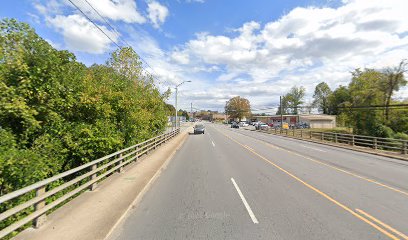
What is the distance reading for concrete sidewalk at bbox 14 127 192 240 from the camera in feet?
17.8

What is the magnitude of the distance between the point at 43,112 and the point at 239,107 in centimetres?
14200

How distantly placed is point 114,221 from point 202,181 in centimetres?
465

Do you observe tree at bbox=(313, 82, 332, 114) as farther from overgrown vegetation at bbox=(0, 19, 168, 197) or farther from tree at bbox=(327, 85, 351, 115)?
overgrown vegetation at bbox=(0, 19, 168, 197)

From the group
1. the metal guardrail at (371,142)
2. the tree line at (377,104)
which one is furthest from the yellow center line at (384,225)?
the tree line at (377,104)

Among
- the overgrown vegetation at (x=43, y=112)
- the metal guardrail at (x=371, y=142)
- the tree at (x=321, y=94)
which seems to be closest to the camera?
the overgrown vegetation at (x=43, y=112)

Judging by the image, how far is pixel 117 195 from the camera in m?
8.25

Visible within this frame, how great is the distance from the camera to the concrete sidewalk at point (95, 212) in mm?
5438

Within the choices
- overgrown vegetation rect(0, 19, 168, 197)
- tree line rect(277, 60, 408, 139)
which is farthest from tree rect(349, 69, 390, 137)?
overgrown vegetation rect(0, 19, 168, 197)

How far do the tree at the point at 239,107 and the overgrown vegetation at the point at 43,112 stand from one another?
451 feet

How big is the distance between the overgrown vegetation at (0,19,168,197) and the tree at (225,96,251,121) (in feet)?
451

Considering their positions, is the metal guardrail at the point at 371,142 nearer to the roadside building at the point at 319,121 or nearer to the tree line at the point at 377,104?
the tree line at the point at 377,104

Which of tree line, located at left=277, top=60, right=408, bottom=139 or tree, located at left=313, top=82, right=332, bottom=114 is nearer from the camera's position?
tree line, located at left=277, top=60, right=408, bottom=139

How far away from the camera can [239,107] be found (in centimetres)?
14912

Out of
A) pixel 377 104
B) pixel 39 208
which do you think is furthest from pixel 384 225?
pixel 377 104
